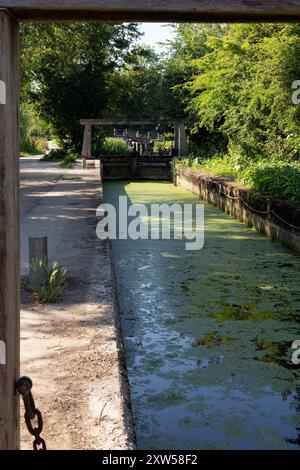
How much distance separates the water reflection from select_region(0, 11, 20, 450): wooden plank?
1.57 m

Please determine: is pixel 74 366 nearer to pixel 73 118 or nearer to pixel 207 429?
pixel 207 429

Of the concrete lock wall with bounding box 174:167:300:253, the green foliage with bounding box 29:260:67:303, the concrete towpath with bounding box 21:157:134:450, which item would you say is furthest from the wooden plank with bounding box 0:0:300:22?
the concrete lock wall with bounding box 174:167:300:253

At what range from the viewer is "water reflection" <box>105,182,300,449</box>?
13.6 feet

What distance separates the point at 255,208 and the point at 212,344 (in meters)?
7.29

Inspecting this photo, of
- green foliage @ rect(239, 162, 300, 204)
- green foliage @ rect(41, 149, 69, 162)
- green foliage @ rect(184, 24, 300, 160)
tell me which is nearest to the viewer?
green foliage @ rect(239, 162, 300, 204)

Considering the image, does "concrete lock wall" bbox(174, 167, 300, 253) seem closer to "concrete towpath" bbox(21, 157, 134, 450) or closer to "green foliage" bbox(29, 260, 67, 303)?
"concrete towpath" bbox(21, 157, 134, 450)

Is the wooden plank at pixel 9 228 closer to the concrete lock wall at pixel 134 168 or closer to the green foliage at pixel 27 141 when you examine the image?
the concrete lock wall at pixel 134 168

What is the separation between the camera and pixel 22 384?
2.61 metres

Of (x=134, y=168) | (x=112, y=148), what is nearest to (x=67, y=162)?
(x=134, y=168)

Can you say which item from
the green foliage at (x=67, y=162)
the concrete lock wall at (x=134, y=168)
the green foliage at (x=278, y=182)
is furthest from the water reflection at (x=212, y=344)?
the green foliage at (x=67, y=162)

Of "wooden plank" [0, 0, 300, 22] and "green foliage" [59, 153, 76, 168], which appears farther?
"green foliage" [59, 153, 76, 168]

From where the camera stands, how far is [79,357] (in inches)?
174

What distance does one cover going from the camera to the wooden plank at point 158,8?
234cm

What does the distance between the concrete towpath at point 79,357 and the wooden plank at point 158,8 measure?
2098mm
